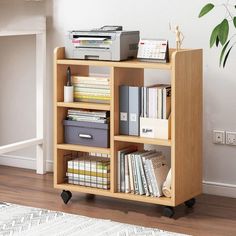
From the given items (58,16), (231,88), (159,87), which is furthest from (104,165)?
(58,16)

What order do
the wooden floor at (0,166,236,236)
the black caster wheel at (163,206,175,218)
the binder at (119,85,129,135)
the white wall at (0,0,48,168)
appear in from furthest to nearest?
the white wall at (0,0,48,168), the binder at (119,85,129,135), the black caster wheel at (163,206,175,218), the wooden floor at (0,166,236,236)

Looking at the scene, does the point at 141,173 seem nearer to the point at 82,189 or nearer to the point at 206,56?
the point at 82,189

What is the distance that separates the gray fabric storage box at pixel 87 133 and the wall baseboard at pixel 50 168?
0.74 meters

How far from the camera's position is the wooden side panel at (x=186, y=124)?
3482 mm

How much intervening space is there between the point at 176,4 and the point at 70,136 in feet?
3.35

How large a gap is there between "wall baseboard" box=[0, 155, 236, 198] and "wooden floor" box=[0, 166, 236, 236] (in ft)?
0.18

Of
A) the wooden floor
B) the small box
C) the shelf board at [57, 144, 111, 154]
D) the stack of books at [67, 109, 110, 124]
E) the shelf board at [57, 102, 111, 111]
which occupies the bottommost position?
the wooden floor

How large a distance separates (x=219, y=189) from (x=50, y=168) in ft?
4.09

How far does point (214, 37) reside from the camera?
3100mm

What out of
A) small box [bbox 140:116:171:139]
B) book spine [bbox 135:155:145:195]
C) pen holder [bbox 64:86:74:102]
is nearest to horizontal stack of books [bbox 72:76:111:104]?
pen holder [bbox 64:86:74:102]

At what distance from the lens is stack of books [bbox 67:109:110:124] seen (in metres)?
3.71

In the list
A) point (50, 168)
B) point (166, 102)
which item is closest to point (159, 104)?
point (166, 102)

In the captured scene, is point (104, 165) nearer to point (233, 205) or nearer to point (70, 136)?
point (70, 136)

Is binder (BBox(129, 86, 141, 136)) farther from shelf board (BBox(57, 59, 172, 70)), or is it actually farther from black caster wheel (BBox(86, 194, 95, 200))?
black caster wheel (BBox(86, 194, 95, 200))
